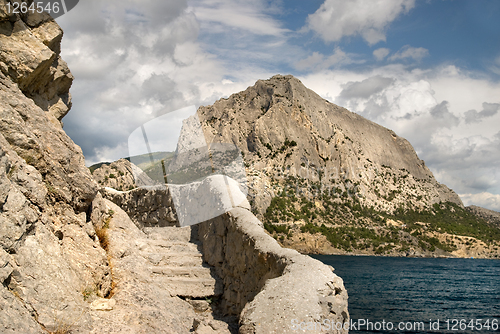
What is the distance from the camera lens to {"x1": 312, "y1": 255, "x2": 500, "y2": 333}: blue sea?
20.4m

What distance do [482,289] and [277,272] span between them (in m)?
41.1

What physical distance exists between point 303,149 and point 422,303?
5316cm

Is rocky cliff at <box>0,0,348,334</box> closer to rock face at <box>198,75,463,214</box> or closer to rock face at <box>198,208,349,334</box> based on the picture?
rock face at <box>198,208,349,334</box>

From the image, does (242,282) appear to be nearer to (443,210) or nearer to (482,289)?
(482,289)

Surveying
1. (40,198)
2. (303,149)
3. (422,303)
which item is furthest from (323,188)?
(40,198)

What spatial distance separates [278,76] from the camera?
304 ft

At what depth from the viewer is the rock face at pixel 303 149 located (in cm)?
7075

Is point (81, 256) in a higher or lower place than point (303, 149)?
lower

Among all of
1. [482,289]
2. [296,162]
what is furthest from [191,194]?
[296,162]

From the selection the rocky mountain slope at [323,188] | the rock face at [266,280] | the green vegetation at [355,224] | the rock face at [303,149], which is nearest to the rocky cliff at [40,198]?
the rock face at [266,280]

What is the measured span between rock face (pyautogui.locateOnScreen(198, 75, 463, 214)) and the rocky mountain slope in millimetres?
249

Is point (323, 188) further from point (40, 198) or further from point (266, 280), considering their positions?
point (40, 198)

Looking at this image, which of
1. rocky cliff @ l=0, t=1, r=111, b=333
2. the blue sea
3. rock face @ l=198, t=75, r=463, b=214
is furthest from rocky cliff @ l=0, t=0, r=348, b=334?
rock face @ l=198, t=75, r=463, b=214

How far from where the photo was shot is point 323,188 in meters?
73.2
